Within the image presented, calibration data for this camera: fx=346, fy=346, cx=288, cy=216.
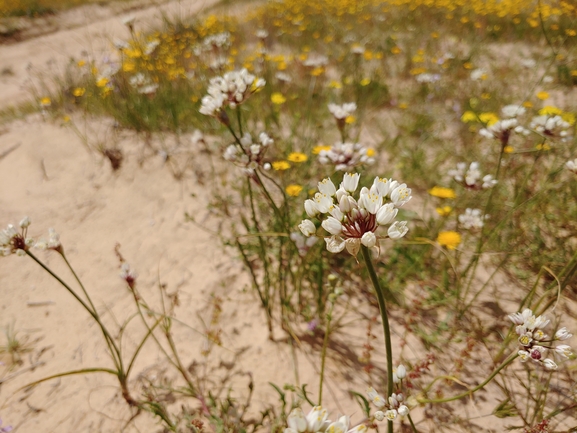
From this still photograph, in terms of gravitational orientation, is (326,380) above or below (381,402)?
below

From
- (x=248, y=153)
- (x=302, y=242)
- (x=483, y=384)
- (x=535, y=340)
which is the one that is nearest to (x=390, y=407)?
(x=483, y=384)

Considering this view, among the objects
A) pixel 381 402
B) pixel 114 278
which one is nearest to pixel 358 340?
pixel 381 402

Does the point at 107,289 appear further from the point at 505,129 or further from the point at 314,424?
the point at 505,129

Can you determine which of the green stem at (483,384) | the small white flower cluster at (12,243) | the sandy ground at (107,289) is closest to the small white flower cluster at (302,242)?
the sandy ground at (107,289)

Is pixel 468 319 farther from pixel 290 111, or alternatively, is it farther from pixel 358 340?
pixel 290 111

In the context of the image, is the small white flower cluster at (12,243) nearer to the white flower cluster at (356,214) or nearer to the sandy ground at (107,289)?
the sandy ground at (107,289)

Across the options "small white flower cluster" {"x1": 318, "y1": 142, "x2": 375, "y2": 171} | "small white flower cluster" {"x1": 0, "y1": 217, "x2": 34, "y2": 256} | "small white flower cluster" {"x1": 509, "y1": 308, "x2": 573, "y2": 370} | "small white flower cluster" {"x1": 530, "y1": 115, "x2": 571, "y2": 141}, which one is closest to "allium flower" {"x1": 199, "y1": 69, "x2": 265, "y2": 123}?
"small white flower cluster" {"x1": 318, "y1": 142, "x2": 375, "y2": 171}

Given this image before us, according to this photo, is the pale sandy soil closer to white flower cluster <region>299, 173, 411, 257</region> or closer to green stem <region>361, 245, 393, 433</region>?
green stem <region>361, 245, 393, 433</region>
